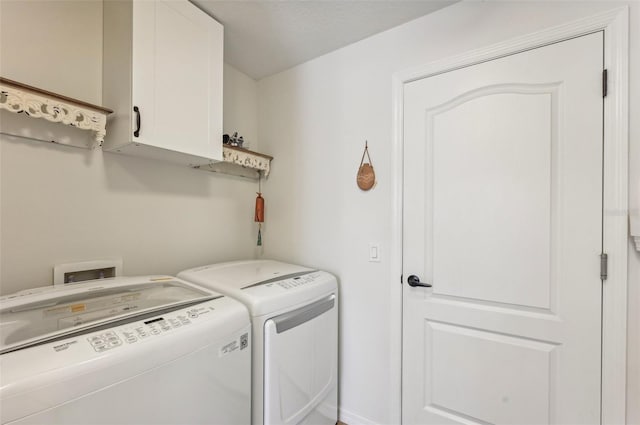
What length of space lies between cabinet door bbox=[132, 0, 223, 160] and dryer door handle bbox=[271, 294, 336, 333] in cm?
93

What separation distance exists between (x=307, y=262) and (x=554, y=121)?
1524 mm

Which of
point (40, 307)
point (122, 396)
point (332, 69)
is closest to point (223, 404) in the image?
point (122, 396)

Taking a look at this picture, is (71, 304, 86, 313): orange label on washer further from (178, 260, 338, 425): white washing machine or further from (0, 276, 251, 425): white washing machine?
(178, 260, 338, 425): white washing machine

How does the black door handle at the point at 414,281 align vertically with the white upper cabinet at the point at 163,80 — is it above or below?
below

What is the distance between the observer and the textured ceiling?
1422 mm

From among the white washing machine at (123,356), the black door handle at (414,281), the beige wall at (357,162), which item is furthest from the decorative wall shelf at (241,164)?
the black door handle at (414,281)

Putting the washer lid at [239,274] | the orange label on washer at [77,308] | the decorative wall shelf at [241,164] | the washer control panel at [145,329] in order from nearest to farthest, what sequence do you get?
the washer control panel at [145,329]
the orange label on washer at [77,308]
the washer lid at [239,274]
the decorative wall shelf at [241,164]

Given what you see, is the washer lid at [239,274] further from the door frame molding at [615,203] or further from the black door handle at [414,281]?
the door frame molding at [615,203]

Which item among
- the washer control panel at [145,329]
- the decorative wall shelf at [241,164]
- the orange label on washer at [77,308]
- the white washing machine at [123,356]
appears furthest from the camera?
the decorative wall shelf at [241,164]

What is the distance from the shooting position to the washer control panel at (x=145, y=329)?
73 cm

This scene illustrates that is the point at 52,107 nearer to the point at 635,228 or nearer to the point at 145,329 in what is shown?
the point at 145,329

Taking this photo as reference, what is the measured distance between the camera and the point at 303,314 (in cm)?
136

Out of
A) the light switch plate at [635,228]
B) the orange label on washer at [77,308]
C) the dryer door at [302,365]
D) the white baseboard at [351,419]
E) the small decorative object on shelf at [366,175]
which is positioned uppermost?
the small decorative object on shelf at [366,175]

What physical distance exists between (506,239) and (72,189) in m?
2.03
